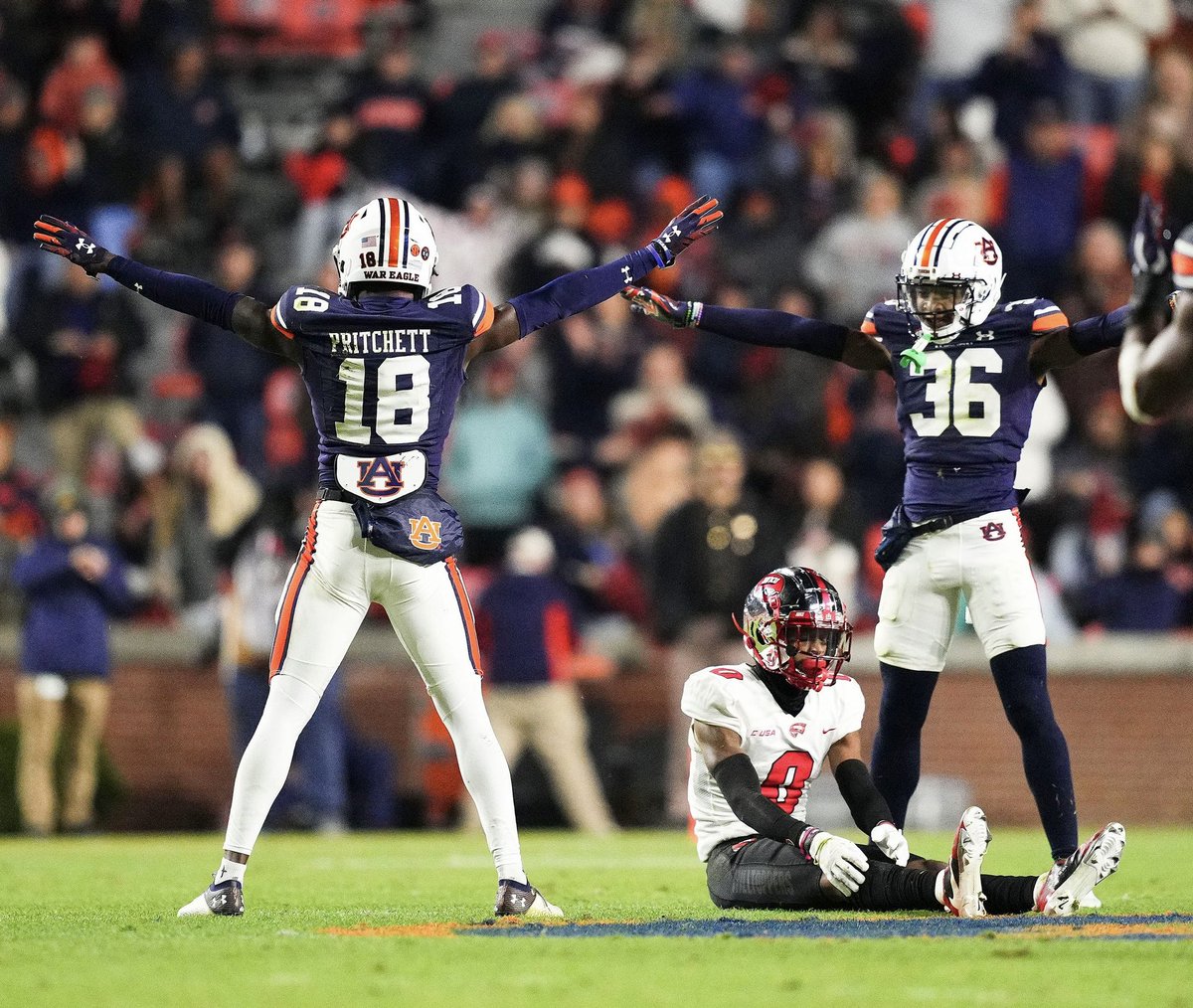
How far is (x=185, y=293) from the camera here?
723cm

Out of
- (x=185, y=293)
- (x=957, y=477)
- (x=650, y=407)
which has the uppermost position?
(x=650, y=407)

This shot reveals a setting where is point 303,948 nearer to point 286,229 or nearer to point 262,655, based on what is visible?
point 262,655

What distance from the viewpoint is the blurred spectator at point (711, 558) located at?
13.5 metres

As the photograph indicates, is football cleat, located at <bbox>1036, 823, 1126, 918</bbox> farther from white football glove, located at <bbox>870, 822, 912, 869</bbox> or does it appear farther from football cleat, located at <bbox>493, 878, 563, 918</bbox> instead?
football cleat, located at <bbox>493, 878, 563, 918</bbox>

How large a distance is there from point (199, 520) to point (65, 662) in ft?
5.99

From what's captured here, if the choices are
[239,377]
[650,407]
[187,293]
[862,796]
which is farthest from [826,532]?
[187,293]

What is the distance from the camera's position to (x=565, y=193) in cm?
1606

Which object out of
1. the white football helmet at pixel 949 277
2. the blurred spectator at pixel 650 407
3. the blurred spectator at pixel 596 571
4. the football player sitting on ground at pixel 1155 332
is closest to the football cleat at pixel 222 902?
the white football helmet at pixel 949 277

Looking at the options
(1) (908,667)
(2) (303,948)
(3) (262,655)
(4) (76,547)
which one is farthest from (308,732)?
(2) (303,948)

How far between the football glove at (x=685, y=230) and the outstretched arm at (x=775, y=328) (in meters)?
0.26

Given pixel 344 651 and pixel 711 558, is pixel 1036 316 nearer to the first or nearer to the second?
pixel 344 651

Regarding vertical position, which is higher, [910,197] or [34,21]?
[34,21]

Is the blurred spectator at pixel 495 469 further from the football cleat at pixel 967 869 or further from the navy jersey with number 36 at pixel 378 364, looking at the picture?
the football cleat at pixel 967 869

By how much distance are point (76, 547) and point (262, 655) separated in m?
1.56
